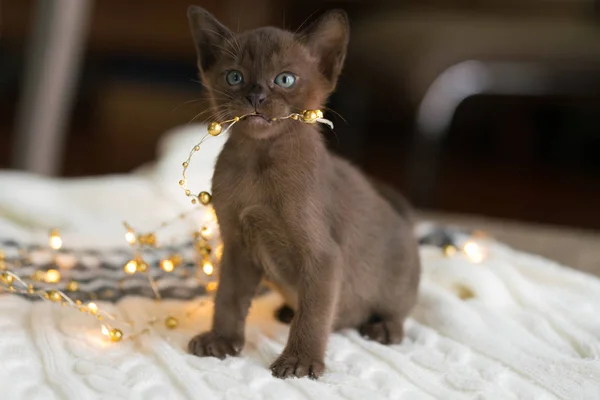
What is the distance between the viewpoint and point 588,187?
10.6 feet

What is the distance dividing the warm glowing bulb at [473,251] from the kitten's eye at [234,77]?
0.62 m

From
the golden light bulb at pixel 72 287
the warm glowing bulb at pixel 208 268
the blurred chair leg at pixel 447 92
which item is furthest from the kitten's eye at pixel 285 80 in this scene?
the blurred chair leg at pixel 447 92

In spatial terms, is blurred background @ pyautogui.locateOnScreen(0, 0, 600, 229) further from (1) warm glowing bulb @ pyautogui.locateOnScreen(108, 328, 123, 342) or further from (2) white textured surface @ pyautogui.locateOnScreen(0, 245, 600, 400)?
(1) warm glowing bulb @ pyautogui.locateOnScreen(108, 328, 123, 342)

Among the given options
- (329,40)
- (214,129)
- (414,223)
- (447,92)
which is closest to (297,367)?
(214,129)

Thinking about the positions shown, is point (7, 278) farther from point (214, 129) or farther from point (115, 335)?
point (214, 129)

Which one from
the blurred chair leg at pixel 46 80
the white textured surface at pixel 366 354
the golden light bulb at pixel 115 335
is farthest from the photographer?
the blurred chair leg at pixel 46 80

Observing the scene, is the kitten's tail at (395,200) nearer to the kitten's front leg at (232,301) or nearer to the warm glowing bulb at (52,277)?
the kitten's front leg at (232,301)

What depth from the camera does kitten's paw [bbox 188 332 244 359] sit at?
92 cm

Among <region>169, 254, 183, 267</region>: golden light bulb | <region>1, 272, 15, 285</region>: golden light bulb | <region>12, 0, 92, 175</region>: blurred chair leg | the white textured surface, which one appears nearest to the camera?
the white textured surface

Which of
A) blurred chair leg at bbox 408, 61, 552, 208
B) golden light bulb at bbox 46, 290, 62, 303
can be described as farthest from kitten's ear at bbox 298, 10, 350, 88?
blurred chair leg at bbox 408, 61, 552, 208

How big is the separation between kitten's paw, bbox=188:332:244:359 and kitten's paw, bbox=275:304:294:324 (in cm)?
14

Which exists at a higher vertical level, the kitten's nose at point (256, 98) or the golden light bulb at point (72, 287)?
the kitten's nose at point (256, 98)

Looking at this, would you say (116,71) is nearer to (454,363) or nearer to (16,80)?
(16,80)

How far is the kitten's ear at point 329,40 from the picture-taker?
938mm
